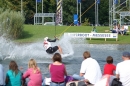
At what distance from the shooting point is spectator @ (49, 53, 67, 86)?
1232 centimetres

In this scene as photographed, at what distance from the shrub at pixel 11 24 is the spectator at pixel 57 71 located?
35380 mm

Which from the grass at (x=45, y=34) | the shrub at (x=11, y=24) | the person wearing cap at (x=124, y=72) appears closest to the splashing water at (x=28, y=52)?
the person wearing cap at (x=124, y=72)

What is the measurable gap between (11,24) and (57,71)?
37.7 metres

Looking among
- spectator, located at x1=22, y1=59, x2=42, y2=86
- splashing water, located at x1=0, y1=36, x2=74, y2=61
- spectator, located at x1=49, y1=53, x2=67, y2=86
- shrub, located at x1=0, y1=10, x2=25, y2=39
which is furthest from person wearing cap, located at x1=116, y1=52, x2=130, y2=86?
shrub, located at x1=0, y1=10, x2=25, y2=39

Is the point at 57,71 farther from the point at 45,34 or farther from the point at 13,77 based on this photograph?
the point at 45,34

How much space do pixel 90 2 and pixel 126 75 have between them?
8543 cm

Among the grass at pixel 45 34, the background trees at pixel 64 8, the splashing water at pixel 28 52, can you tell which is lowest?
the splashing water at pixel 28 52

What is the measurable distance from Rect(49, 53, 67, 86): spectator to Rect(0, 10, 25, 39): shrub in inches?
1393

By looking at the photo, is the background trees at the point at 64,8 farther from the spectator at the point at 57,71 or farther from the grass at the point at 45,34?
the spectator at the point at 57,71

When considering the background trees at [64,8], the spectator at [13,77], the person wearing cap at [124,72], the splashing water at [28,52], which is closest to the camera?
the person wearing cap at [124,72]

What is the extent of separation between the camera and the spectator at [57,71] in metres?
12.3

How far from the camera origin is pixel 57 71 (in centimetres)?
1237

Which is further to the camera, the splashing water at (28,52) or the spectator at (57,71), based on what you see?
the splashing water at (28,52)

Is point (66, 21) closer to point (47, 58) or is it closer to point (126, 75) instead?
point (47, 58)
